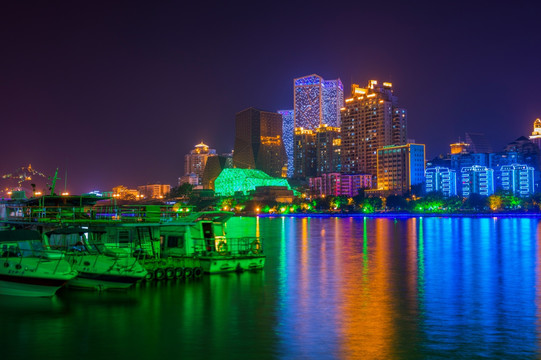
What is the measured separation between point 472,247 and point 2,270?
5970 centimetres

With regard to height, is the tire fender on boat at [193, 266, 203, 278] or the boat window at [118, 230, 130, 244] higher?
the boat window at [118, 230, 130, 244]

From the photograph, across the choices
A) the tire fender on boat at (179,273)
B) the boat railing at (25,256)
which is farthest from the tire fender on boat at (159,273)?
the boat railing at (25,256)

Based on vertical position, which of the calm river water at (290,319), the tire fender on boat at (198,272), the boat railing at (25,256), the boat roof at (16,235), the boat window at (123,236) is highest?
the boat roof at (16,235)

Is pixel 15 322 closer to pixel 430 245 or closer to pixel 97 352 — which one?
pixel 97 352

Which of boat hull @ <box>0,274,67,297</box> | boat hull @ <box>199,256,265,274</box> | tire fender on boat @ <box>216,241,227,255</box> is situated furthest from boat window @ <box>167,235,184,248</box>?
boat hull @ <box>0,274,67,297</box>

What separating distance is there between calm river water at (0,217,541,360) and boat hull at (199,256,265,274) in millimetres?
944

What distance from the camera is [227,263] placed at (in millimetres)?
39250

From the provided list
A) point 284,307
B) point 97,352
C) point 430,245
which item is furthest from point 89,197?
point 430,245

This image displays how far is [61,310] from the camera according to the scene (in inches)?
1091

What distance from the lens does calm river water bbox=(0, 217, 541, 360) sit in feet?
71.3

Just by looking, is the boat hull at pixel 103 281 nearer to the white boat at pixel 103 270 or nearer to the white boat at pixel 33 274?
the white boat at pixel 103 270

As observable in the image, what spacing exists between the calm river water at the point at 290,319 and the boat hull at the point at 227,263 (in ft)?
3.10

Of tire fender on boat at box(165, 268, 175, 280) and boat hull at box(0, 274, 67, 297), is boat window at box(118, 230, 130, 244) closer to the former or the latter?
tire fender on boat at box(165, 268, 175, 280)

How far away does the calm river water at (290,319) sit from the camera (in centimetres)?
2172
